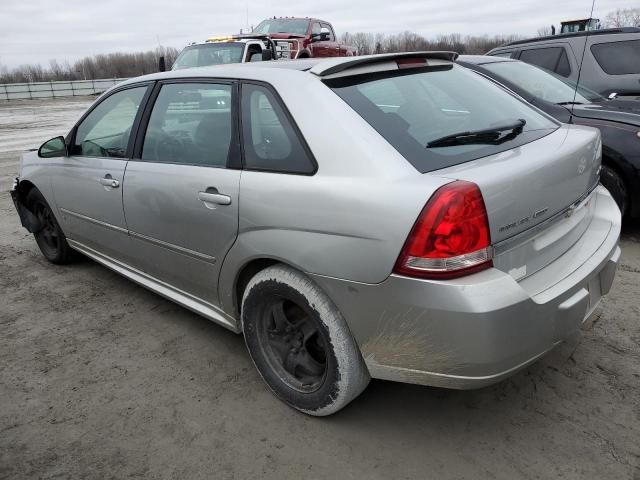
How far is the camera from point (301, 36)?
14047mm

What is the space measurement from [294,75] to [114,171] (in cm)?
154

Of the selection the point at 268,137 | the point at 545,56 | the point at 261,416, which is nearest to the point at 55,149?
the point at 268,137

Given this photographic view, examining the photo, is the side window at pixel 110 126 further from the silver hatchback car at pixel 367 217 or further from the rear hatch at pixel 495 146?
the rear hatch at pixel 495 146

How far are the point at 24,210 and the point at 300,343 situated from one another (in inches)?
135

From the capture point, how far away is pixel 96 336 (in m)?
3.33

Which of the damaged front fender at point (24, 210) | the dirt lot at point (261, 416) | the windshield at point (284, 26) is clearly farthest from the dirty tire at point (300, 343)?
the windshield at point (284, 26)

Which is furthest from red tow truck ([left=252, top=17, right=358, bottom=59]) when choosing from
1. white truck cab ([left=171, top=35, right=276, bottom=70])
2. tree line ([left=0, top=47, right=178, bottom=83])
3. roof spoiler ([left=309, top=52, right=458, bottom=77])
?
tree line ([left=0, top=47, right=178, bottom=83])

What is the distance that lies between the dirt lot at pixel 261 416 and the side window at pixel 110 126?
121 cm

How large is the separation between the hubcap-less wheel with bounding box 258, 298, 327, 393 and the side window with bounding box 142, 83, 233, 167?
2.67 ft

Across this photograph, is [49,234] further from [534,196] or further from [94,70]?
[94,70]

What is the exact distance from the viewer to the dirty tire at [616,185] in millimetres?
4383

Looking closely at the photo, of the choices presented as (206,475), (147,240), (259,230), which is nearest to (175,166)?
(147,240)

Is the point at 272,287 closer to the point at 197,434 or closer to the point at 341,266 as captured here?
the point at 341,266

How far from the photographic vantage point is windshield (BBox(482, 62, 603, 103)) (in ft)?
17.1
